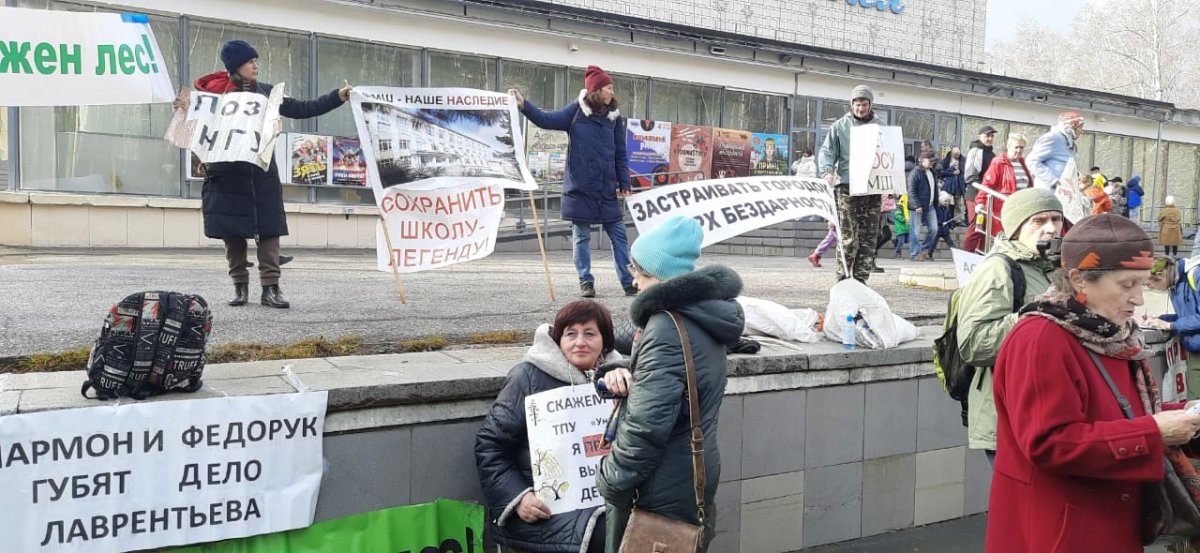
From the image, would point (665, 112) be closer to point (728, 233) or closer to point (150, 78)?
point (728, 233)

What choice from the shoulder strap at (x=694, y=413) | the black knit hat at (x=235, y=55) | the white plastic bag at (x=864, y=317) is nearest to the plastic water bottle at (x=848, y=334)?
the white plastic bag at (x=864, y=317)

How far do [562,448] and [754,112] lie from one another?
18.7 m

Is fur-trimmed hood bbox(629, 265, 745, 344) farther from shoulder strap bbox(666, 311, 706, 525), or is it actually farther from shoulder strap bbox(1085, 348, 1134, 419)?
shoulder strap bbox(1085, 348, 1134, 419)

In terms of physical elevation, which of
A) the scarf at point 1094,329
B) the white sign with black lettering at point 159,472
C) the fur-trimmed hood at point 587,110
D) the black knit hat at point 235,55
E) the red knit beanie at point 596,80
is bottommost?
the white sign with black lettering at point 159,472

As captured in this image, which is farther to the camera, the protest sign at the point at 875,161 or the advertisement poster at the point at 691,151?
the advertisement poster at the point at 691,151

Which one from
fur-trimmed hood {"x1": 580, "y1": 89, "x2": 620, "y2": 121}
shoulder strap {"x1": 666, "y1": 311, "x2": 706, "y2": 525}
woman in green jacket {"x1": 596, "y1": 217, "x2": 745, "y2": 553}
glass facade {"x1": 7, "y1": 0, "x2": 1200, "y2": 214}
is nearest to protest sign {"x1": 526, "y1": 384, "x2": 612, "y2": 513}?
woman in green jacket {"x1": 596, "y1": 217, "x2": 745, "y2": 553}

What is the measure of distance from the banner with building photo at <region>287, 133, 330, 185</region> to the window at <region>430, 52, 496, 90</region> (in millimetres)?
2378

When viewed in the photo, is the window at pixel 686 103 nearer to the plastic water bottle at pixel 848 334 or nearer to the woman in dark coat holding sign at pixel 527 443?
the plastic water bottle at pixel 848 334

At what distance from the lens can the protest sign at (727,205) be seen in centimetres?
630

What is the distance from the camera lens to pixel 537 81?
61.1 feet

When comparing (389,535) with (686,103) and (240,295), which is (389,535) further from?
(686,103)

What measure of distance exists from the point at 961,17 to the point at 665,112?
17.2 m

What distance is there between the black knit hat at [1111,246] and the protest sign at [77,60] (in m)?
4.18

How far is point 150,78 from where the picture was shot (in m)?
5.00
